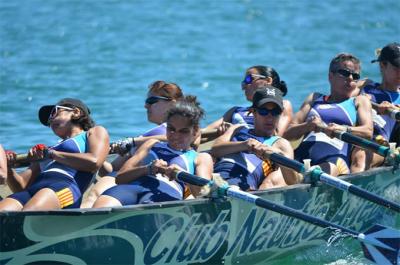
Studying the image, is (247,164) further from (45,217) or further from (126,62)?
(126,62)

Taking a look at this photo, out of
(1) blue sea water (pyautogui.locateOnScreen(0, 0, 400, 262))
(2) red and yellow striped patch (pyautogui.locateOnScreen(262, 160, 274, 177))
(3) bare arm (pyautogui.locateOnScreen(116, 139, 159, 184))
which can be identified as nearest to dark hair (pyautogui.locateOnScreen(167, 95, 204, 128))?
(3) bare arm (pyautogui.locateOnScreen(116, 139, 159, 184))

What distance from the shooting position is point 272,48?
23.4m

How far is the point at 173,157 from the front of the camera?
8414 mm

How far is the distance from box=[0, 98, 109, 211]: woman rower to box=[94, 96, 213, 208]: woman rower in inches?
12.1

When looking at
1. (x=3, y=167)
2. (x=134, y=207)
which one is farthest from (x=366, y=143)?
(x=3, y=167)

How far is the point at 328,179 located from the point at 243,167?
82 cm

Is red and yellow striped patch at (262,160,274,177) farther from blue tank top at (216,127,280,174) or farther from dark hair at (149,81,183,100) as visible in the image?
dark hair at (149,81,183,100)

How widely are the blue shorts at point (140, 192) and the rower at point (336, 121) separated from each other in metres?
1.84

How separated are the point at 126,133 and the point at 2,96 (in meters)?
3.23

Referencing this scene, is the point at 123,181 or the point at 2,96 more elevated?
the point at 123,181

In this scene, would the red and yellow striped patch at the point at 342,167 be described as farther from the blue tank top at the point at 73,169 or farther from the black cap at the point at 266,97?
the blue tank top at the point at 73,169

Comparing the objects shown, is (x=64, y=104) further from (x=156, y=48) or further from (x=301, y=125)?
Answer: (x=156, y=48)

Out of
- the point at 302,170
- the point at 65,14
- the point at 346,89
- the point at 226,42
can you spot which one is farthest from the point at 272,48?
the point at 302,170

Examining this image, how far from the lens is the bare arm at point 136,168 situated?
8259 millimetres
